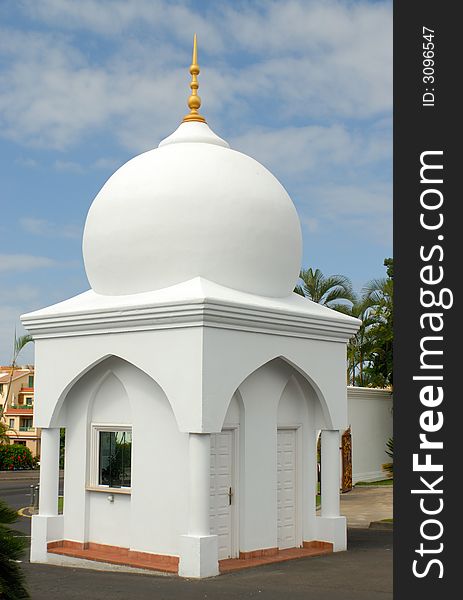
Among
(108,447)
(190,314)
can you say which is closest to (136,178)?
(190,314)

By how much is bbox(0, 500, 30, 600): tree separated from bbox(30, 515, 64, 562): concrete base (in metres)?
5.10

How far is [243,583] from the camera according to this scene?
452 inches

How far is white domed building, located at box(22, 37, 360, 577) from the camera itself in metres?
12.5

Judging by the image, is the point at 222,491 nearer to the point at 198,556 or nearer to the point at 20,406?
the point at 198,556

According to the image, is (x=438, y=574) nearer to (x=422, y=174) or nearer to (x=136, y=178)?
(x=422, y=174)

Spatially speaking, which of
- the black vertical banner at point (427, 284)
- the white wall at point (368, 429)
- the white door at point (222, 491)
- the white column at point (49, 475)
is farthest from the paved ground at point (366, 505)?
the black vertical banner at point (427, 284)

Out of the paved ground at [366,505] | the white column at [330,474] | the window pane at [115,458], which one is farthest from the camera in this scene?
the paved ground at [366,505]

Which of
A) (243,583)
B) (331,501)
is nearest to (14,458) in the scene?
(331,501)

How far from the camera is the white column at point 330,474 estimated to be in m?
14.6

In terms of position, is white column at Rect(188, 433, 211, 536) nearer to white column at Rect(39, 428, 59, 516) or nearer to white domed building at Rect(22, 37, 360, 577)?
white domed building at Rect(22, 37, 360, 577)

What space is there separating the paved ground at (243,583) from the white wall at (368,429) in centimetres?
1543

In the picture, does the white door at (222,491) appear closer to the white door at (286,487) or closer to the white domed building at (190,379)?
the white domed building at (190,379)

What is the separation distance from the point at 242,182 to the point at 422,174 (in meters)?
5.60

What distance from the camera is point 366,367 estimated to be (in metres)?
34.0
